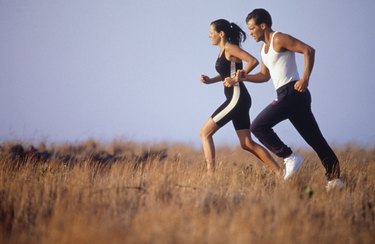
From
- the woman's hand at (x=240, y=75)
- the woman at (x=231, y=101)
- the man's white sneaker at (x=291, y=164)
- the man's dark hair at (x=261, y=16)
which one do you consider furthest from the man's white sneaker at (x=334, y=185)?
the man's dark hair at (x=261, y=16)

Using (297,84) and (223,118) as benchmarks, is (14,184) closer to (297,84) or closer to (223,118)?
(223,118)

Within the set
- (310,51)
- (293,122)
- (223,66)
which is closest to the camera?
(310,51)

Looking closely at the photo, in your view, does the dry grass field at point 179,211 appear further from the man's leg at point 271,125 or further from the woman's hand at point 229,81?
the woman's hand at point 229,81

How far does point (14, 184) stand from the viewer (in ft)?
15.4

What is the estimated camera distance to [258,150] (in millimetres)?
6027

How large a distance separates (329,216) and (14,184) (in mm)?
3281

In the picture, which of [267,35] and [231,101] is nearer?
[267,35]

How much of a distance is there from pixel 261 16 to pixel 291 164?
1.94 meters

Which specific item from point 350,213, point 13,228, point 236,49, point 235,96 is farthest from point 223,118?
point 13,228

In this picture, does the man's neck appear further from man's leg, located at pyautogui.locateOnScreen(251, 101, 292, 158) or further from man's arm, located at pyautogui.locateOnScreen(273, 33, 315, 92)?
man's leg, located at pyautogui.locateOnScreen(251, 101, 292, 158)

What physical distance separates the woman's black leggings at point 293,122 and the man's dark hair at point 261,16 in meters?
0.88

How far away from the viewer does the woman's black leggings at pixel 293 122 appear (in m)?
5.31

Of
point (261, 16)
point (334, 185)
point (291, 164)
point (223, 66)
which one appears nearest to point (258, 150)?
point (291, 164)

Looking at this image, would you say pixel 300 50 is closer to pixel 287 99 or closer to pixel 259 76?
pixel 287 99
